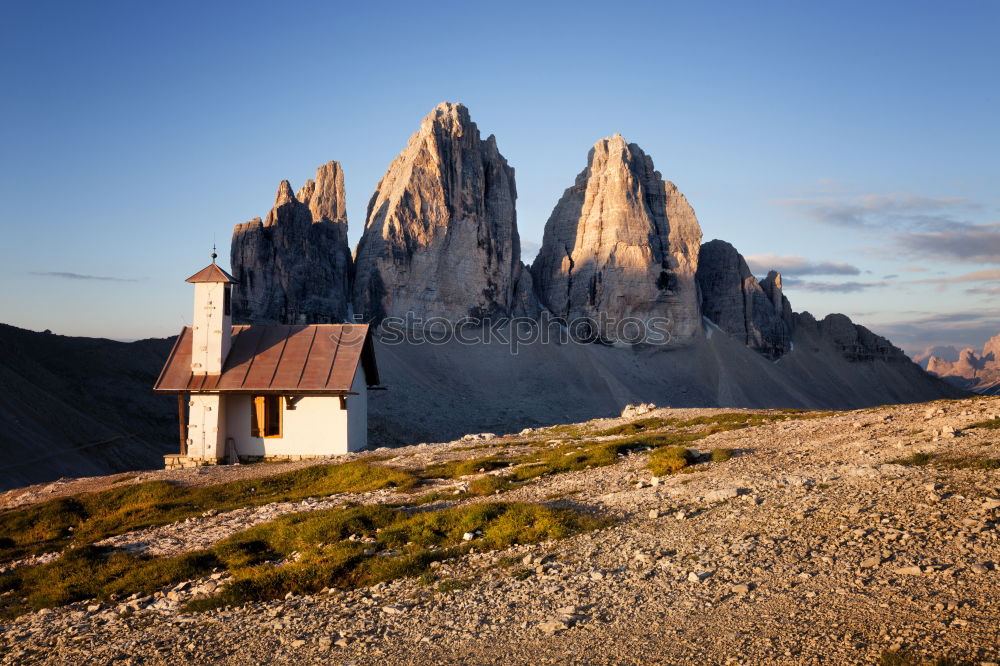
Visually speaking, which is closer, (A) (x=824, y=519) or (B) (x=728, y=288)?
(A) (x=824, y=519)

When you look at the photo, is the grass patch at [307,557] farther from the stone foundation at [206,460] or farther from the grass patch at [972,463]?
the stone foundation at [206,460]

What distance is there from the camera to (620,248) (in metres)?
115

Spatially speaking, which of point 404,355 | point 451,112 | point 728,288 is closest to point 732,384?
point 728,288

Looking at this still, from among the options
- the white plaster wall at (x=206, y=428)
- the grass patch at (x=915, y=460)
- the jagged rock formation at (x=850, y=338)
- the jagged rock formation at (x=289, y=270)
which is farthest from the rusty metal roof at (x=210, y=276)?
the jagged rock formation at (x=850, y=338)

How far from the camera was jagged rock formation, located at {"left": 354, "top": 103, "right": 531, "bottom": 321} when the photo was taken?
101938 mm

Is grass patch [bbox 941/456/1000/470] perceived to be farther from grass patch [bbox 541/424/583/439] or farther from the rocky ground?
grass patch [bbox 541/424/583/439]

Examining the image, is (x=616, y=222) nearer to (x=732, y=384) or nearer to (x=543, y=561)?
(x=732, y=384)

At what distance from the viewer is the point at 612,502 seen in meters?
15.1

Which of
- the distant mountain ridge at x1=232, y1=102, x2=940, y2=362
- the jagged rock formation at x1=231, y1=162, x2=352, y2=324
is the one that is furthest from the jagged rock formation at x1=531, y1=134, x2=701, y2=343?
the jagged rock formation at x1=231, y1=162, x2=352, y2=324

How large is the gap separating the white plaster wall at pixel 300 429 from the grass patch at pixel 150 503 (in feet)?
17.5

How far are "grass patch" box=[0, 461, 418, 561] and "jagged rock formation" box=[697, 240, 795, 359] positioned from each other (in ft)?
362

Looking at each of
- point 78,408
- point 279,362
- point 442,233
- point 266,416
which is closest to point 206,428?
point 266,416

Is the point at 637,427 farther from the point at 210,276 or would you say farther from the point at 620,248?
the point at 620,248

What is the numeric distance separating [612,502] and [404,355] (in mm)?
78807
